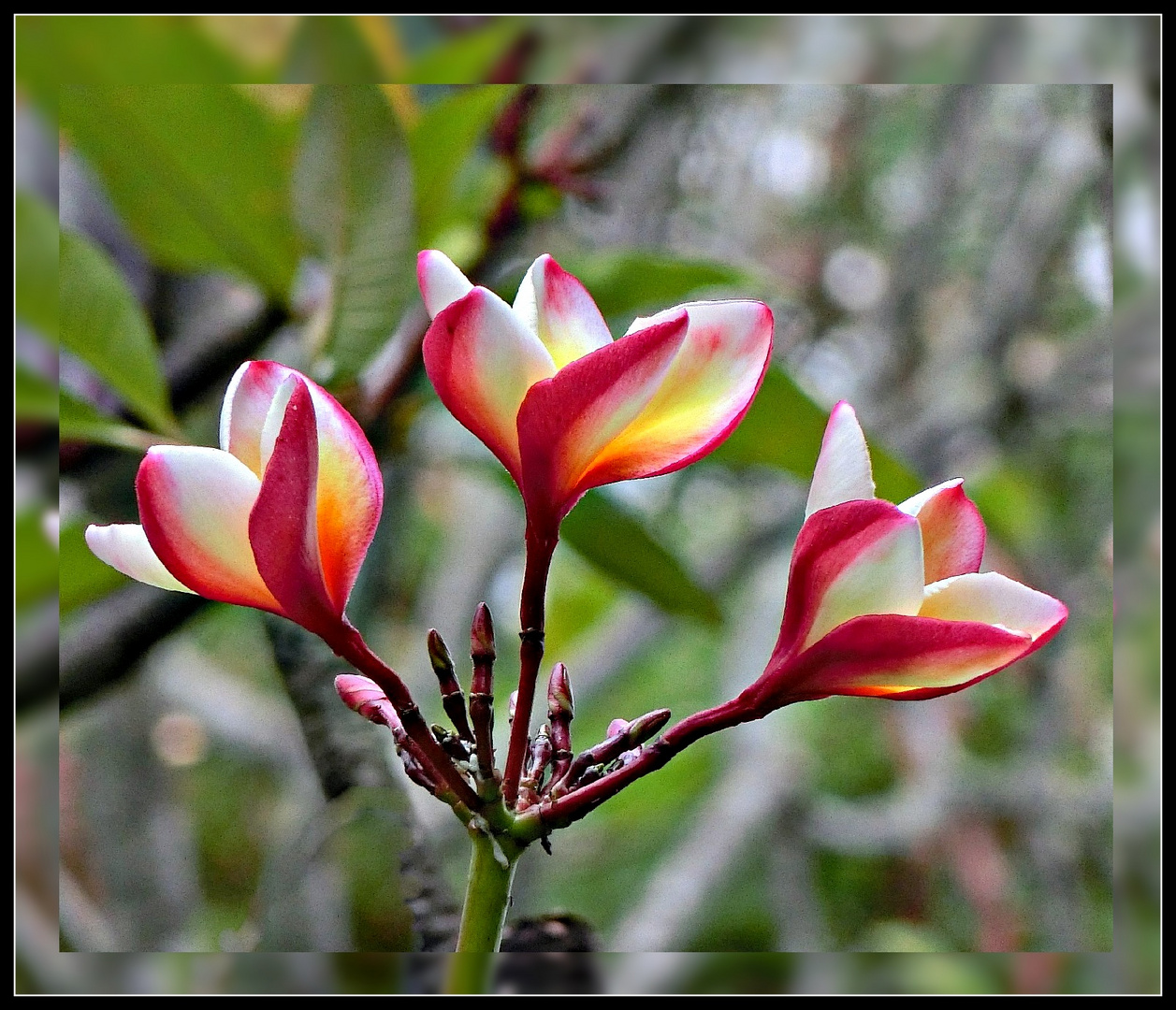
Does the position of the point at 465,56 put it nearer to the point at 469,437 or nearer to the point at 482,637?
the point at 469,437

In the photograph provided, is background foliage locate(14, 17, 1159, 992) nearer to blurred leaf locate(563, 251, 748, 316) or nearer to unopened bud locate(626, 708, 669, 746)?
blurred leaf locate(563, 251, 748, 316)

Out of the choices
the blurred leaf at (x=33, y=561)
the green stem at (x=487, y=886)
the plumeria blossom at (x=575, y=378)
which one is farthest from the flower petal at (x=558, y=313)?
the blurred leaf at (x=33, y=561)

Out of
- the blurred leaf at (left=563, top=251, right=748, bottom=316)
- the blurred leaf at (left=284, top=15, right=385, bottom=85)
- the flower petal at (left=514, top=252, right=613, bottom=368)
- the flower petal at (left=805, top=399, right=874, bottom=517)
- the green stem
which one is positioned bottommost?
the green stem

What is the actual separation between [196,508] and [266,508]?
2 centimetres

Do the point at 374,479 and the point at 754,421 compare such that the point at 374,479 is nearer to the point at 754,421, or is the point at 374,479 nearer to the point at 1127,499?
the point at 754,421

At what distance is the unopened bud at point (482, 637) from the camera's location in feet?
0.79

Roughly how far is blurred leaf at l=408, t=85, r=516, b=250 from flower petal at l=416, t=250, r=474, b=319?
250 millimetres

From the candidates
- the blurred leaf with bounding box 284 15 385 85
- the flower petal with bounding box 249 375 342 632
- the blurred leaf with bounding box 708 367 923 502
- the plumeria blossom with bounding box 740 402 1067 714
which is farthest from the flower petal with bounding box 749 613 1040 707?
the blurred leaf with bounding box 284 15 385 85

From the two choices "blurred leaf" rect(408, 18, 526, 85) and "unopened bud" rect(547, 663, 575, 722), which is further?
"blurred leaf" rect(408, 18, 526, 85)

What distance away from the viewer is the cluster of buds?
23 cm

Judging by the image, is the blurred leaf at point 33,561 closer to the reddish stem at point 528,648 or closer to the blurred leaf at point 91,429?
the blurred leaf at point 91,429

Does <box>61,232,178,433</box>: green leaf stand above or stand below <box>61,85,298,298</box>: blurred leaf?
below
